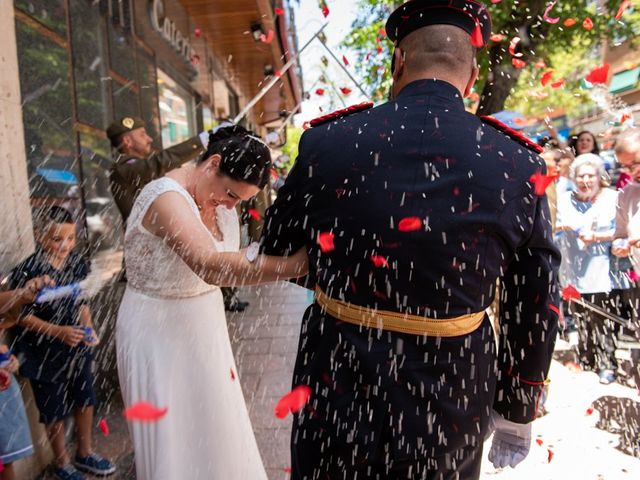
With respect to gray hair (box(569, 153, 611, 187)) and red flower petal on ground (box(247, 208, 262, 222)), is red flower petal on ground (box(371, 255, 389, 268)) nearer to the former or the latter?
gray hair (box(569, 153, 611, 187))

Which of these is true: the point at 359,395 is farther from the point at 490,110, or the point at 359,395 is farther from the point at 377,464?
the point at 490,110

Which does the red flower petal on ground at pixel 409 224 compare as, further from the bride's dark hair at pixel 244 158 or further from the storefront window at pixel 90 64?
the storefront window at pixel 90 64

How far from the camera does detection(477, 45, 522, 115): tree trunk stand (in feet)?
33.8

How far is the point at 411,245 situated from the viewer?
5.14 feet

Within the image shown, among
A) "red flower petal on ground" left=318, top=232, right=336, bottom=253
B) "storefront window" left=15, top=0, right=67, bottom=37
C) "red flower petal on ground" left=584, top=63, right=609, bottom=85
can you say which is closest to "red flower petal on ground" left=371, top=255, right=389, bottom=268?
"red flower petal on ground" left=318, top=232, right=336, bottom=253

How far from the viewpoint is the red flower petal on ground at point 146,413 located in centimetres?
254

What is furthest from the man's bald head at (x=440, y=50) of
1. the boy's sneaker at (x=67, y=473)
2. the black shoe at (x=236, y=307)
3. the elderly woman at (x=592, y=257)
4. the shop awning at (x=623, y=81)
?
the shop awning at (x=623, y=81)

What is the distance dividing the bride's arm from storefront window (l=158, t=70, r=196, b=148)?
6.28 metres

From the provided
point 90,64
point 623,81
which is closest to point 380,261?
point 90,64

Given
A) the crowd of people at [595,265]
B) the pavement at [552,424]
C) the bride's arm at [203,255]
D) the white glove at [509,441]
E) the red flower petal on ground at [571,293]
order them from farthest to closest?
1. the red flower petal on ground at [571,293]
2. the crowd of people at [595,265]
3. the pavement at [552,424]
4. the white glove at [509,441]
5. the bride's arm at [203,255]

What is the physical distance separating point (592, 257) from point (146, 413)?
4.45m

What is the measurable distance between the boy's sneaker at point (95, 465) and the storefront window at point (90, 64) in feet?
10.2


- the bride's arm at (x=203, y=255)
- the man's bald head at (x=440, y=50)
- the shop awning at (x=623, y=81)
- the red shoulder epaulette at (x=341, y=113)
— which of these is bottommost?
the bride's arm at (x=203, y=255)

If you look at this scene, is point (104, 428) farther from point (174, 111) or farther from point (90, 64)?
point (174, 111)
